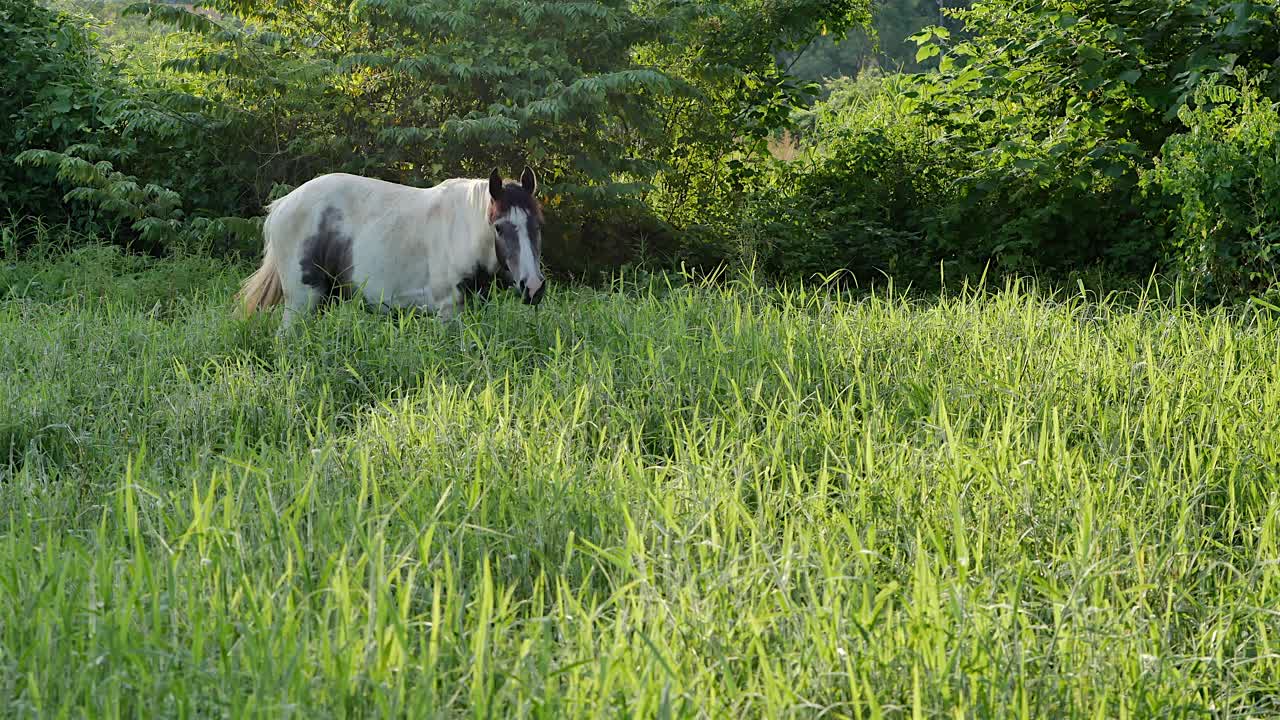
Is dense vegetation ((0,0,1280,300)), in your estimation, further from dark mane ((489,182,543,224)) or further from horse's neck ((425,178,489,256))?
dark mane ((489,182,543,224))

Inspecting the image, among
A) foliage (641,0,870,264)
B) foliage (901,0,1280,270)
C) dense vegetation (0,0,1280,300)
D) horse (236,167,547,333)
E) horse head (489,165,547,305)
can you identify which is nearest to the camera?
horse head (489,165,547,305)

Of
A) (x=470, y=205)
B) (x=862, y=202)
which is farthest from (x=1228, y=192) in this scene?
(x=470, y=205)

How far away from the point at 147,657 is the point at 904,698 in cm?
140

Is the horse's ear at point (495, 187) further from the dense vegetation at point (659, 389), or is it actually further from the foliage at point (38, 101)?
the foliage at point (38, 101)

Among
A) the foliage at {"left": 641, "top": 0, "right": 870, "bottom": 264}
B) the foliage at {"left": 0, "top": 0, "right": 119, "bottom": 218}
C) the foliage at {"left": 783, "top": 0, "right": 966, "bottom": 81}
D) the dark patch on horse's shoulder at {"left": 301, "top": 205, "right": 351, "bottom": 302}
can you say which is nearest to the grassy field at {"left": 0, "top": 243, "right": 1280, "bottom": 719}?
the dark patch on horse's shoulder at {"left": 301, "top": 205, "right": 351, "bottom": 302}

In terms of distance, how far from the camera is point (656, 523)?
107 inches

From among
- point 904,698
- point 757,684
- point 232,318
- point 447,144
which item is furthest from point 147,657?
point 447,144

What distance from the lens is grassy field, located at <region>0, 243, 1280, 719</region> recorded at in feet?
6.82

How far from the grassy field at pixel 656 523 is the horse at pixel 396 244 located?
0.50 metres

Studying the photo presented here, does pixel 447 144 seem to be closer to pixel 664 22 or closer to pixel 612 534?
pixel 664 22

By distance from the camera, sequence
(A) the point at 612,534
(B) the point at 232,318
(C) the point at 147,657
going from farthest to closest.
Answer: (B) the point at 232,318 → (A) the point at 612,534 → (C) the point at 147,657

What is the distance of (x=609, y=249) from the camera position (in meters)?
8.74

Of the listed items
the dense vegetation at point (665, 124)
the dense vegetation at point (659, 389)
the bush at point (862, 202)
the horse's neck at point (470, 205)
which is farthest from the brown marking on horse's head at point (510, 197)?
the bush at point (862, 202)

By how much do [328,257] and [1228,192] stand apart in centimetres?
468
